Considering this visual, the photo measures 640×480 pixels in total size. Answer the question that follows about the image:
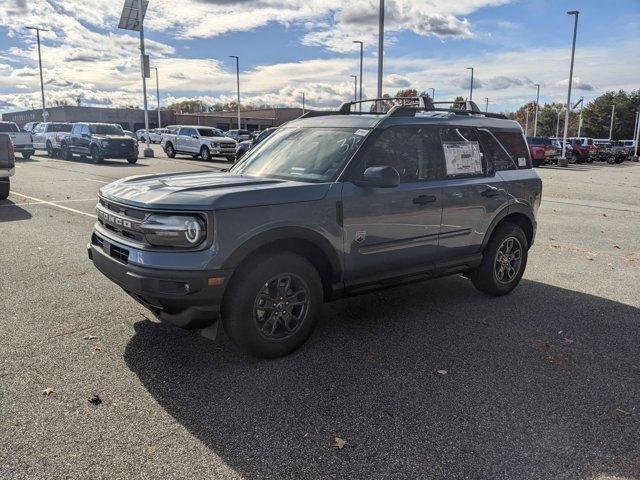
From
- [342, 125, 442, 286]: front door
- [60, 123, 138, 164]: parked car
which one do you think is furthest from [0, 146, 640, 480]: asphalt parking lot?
[60, 123, 138, 164]: parked car

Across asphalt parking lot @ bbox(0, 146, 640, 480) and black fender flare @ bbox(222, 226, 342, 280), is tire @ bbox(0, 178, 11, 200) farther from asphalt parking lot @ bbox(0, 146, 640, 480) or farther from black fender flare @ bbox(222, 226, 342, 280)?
black fender flare @ bbox(222, 226, 342, 280)

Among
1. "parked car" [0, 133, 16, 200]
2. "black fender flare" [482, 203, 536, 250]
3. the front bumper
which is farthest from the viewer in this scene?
"parked car" [0, 133, 16, 200]

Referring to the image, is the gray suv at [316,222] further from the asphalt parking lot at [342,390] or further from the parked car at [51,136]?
the parked car at [51,136]

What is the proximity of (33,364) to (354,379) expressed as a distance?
2304 millimetres

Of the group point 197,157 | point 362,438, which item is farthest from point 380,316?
point 197,157

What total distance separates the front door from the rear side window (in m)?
1.18

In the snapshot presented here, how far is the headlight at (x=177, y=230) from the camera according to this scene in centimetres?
346

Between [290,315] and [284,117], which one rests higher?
[284,117]

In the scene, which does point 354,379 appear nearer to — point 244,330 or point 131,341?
point 244,330

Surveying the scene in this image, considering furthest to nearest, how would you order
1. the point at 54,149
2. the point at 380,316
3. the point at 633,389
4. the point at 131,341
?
the point at 54,149 → the point at 380,316 → the point at 131,341 → the point at 633,389

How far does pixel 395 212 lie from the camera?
4422mm

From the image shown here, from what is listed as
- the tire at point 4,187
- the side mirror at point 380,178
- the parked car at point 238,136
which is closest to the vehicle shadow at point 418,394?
the side mirror at point 380,178

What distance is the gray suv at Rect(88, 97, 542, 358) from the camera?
3506 mm

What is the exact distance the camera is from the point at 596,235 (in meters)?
9.28
